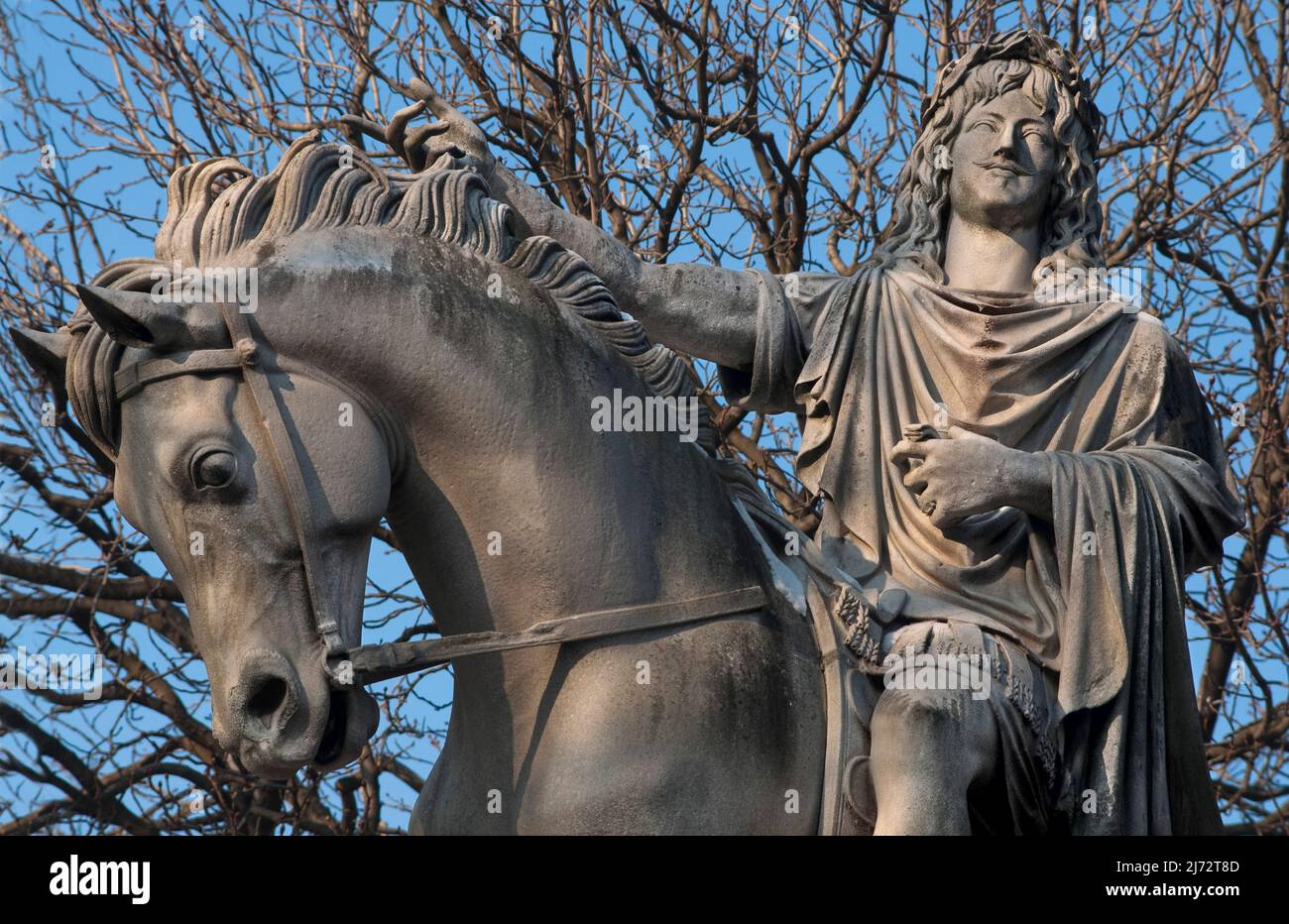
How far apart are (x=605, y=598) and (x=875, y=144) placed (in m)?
7.28

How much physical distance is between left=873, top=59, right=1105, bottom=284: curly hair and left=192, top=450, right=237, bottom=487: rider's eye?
2.06 m

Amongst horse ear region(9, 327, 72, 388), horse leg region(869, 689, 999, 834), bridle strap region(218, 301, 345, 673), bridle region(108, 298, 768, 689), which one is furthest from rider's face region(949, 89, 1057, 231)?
horse ear region(9, 327, 72, 388)

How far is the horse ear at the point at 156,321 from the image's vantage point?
4723 millimetres

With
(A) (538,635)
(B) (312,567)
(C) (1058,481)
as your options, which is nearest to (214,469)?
(B) (312,567)

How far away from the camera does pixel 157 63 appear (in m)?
11.6

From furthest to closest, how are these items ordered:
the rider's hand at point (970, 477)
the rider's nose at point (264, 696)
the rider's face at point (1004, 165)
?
the rider's face at point (1004, 165) < the rider's hand at point (970, 477) < the rider's nose at point (264, 696)

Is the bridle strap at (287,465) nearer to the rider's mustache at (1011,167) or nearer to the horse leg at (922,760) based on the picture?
the horse leg at (922,760)

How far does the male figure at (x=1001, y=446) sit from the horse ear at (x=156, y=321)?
960 millimetres

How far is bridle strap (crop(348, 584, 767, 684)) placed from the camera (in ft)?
15.7

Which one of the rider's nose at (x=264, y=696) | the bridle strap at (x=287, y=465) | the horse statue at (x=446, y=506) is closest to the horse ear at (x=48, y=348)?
the horse statue at (x=446, y=506)

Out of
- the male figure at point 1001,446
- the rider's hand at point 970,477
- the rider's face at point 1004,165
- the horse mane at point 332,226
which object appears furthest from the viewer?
the rider's face at point 1004,165
